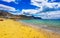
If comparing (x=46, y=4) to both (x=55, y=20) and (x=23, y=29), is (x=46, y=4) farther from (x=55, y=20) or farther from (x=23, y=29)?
(x=23, y=29)

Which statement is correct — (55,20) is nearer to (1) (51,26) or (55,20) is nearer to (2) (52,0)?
(1) (51,26)

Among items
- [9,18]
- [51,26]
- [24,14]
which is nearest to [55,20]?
[51,26]

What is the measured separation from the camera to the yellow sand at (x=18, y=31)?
2066 mm

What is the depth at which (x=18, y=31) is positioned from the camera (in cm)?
208

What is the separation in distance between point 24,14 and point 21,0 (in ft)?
0.71

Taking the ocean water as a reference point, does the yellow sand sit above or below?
below

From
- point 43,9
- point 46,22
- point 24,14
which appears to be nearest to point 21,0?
point 24,14

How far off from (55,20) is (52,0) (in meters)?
0.30

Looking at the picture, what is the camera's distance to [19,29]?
82.4 inches

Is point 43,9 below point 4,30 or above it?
above

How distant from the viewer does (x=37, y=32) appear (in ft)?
6.82

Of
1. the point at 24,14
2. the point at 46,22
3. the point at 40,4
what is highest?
the point at 40,4

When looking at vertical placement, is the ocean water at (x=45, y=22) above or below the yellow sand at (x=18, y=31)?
above

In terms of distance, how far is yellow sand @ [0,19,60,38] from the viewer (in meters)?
2.07
